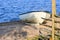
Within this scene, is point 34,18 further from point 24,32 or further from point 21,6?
point 21,6

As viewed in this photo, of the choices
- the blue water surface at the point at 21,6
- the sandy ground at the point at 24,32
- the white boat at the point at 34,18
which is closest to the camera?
the sandy ground at the point at 24,32

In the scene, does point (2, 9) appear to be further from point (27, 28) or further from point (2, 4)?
point (27, 28)

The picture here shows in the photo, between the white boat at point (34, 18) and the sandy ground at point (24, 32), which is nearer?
the sandy ground at point (24, 32)

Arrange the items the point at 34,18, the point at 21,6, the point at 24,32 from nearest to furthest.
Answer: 1. the point at 24,32
2. the point at 34,18
3. the point at 21,6

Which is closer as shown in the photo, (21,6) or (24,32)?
(24,32)

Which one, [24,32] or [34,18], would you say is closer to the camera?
[24,32]

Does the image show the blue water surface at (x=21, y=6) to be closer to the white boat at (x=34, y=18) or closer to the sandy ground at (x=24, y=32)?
the white boat at (x=34, y=18)

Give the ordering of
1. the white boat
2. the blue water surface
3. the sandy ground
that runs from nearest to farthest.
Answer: the sandy ground → the white boat → the blue water surface

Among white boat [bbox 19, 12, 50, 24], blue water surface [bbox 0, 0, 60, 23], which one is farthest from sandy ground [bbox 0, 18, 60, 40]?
blue water surface [bbox 0, 0, 60, 23]

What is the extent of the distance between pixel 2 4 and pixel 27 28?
3.54 metres

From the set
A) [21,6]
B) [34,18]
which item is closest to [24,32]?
[34,18]

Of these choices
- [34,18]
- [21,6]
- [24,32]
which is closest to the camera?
[24,32]

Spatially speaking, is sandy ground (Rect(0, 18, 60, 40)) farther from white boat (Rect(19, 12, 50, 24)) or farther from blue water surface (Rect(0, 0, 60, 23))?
blue water surface (Rect(0, 0, 60, 23))

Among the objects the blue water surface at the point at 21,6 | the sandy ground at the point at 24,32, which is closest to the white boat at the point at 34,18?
the sandy ground at the point at 24,32
